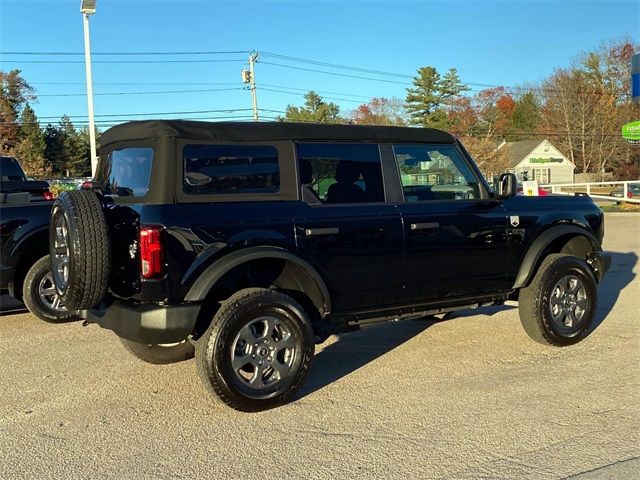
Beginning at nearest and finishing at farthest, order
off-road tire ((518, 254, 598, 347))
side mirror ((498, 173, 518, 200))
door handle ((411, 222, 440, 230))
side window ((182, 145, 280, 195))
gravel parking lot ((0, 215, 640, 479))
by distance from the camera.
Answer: gravel parking lot ((0, 215, 640, 479)) < side window ((182, 145, 280, 195)) < door handle ((411, 222, 440, 230)) < side mirror ((498, 173, 518, 200)) < off-road tire ((518, 254, 598, 347))

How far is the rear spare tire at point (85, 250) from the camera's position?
13.1ft

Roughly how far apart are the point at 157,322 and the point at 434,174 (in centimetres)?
268

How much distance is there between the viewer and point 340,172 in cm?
479

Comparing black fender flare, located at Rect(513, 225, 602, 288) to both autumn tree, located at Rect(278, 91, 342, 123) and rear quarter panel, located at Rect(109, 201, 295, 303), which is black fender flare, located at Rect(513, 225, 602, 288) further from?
autumn tree, located at Rect(278, 91, 342, 123)

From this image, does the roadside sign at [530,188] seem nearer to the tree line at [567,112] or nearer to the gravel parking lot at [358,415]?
the gravel parking lot at [358,415]

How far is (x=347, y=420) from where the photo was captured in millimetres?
4023

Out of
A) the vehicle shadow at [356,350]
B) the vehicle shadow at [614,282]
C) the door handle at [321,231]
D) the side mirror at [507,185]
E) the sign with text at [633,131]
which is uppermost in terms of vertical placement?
the sign with text at [633,131]

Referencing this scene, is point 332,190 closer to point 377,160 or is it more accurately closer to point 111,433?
point 377,160

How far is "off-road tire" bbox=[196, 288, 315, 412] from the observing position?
4.02 meters

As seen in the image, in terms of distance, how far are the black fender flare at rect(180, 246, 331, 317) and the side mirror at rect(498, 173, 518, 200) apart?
2.01m

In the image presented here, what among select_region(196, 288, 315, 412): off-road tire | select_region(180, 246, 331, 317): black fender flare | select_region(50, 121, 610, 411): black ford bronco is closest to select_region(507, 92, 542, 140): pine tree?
select_region(50, 121, 610, 411): black ford bronco

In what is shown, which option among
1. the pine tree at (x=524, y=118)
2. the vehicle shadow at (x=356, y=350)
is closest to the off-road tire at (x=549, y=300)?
the vehicle shadow at (x=356, y=350)

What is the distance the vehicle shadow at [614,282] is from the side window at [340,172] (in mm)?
3037

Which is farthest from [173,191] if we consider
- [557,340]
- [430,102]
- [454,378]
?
[430,102]
